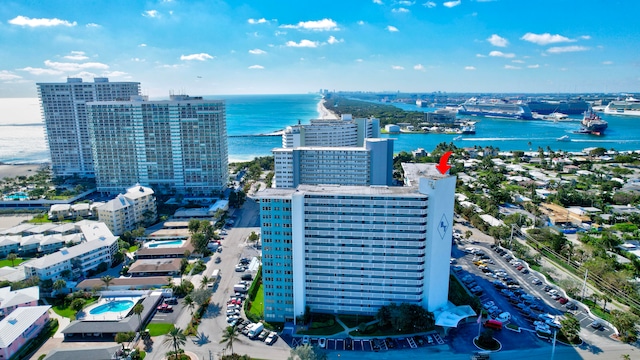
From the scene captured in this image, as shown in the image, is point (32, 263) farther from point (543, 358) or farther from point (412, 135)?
point (412, 135)

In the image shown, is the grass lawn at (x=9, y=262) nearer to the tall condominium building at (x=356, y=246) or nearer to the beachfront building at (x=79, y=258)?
the beachfront building at (x=79, y=258)

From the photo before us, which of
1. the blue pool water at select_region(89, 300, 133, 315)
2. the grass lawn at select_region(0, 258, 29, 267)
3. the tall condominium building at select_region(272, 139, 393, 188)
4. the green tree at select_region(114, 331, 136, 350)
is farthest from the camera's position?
the tall condominium building at select_region(272, 139, 393, 188)

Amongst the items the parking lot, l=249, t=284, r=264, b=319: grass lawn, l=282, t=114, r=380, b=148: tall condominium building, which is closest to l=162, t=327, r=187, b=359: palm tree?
l=249, t=284, r=264, b=319: grass lawn

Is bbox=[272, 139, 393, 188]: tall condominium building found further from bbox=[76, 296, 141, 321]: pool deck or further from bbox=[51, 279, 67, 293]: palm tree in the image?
bbox=[51, 279, 67, 293]: palm tree

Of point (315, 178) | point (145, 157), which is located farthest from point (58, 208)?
point (315, 178)

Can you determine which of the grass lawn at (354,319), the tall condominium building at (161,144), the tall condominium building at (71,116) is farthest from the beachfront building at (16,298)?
the tall condominium building at (71,116)

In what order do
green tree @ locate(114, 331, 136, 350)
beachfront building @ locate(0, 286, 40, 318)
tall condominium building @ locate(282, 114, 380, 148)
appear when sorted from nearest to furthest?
green tree @ locate(114, 331, 136, 350), beachfront building @ locate(0, 286, 40, 318), tall condominium building @ locate(282, 114, 380, 148)
